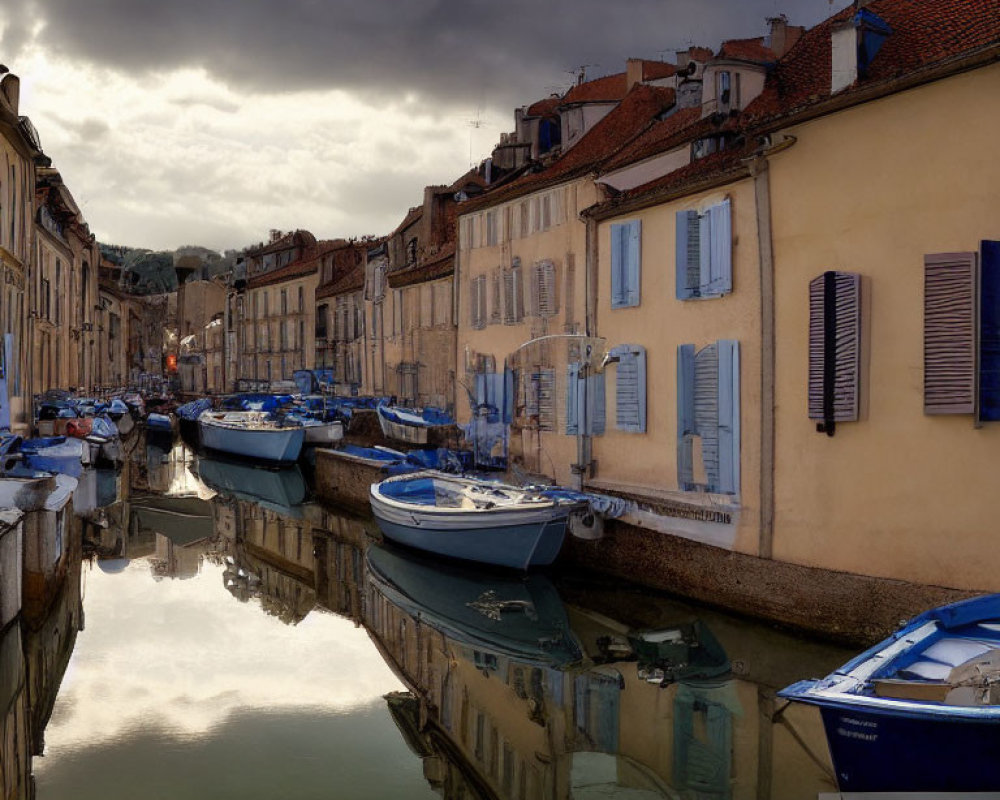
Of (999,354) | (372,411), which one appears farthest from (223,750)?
(372,411)

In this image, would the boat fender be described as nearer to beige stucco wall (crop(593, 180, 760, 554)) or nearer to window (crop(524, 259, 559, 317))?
beige stucco wall (crop(593, 180, 760, 554))

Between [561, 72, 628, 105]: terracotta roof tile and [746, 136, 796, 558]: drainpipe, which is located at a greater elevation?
[561, 72, 628, 105]: terracotta roof tile

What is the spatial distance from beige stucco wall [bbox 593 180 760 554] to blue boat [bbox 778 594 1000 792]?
15.7 ft

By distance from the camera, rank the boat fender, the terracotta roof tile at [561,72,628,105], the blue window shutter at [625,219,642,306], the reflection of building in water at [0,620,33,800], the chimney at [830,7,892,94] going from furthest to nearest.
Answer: the terracotta roof tile at [561,72,628,105] < the blue window shutter at [625,219,642,306] < the boat fender < the chimney at [830,7,892,94] < the reflection of building in water at [0,620,33,800]

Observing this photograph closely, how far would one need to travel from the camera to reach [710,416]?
1222cm

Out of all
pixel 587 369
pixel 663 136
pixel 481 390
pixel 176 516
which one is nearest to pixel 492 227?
pixel 481 390

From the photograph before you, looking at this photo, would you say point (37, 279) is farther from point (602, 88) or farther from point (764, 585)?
point (764, 585)

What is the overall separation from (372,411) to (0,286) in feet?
42.5

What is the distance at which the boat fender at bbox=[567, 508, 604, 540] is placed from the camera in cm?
1309

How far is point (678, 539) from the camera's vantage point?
12.3 m

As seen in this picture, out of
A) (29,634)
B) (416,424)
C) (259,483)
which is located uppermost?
(416,424)

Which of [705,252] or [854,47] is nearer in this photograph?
[854,47]

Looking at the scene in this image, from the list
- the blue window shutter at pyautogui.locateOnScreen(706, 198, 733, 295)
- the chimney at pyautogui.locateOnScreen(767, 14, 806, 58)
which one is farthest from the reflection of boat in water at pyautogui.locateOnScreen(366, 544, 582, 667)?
the chimney at pyautogui.locateOnScreen(767, 14, 806, 58)

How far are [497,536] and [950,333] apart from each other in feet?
21.6
